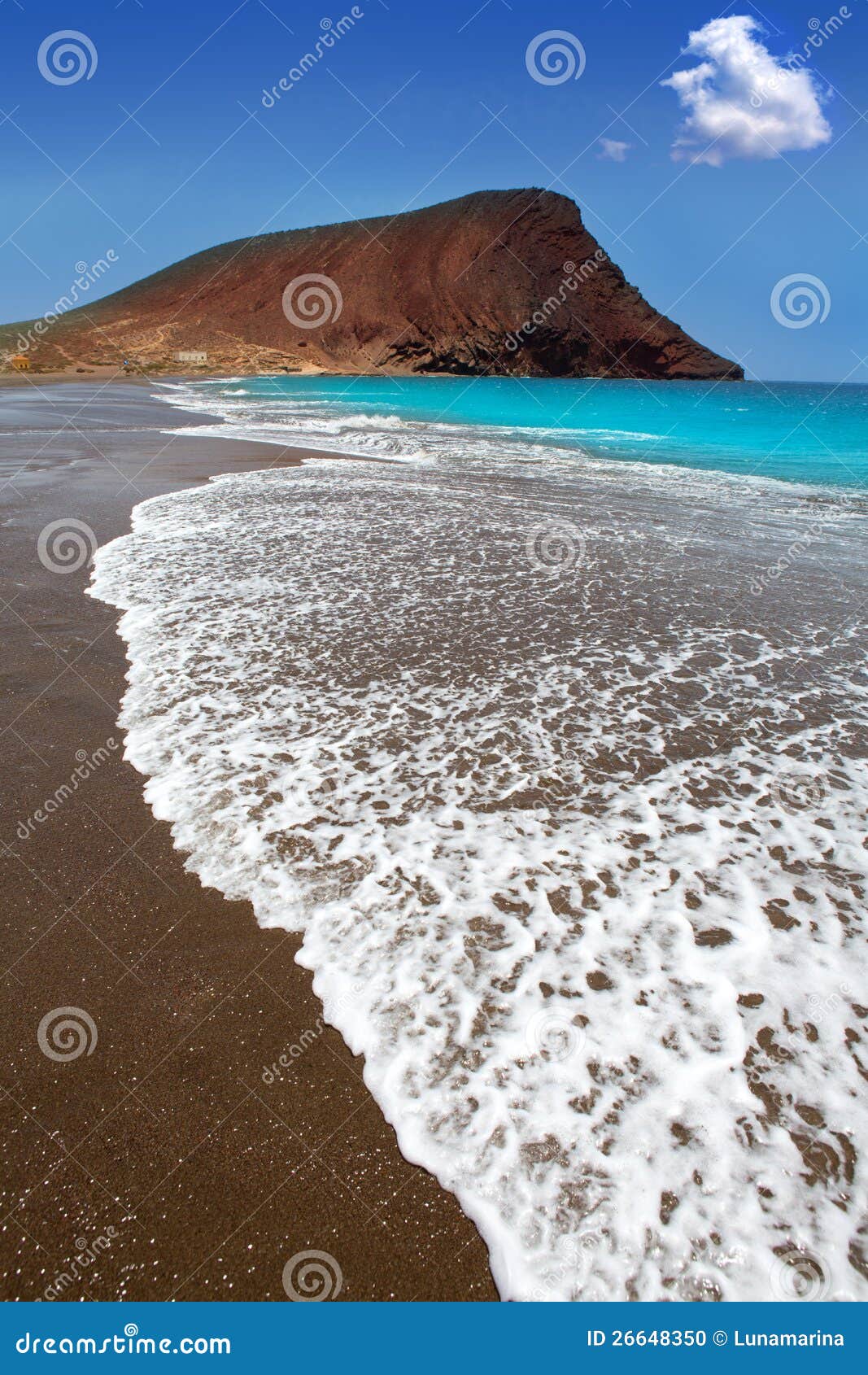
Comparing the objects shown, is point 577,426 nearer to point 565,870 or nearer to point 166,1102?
point 565,870

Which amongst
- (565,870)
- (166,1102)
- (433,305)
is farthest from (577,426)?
(433,305)

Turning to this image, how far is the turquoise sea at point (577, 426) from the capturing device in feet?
74.4

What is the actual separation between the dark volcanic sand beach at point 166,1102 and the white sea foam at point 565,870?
0.16 m

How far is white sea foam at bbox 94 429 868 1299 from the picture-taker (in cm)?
224

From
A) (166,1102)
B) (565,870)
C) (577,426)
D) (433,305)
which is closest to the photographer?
(166,1102)

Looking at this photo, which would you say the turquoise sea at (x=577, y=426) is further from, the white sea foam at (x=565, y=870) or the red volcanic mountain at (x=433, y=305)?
the red volcanic mountain at (x=433, y=305)

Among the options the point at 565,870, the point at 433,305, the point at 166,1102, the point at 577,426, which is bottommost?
the point at 166,1102

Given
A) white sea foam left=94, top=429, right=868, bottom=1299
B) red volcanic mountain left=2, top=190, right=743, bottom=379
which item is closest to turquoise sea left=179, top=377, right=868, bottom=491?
white sea foam left=94, top=429, right=868, bottom=1299

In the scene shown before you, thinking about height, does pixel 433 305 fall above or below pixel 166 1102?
above

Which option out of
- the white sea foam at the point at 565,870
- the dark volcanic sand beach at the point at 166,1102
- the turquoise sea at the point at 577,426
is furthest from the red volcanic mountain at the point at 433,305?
the dark volcanic sand beach at the point at 166,1102

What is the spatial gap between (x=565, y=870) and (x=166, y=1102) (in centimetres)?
200

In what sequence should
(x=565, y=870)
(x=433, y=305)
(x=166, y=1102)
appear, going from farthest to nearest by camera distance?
1. (x=433, y=305)
2. (x=565, y=870)
3. (x=166, y=1102)

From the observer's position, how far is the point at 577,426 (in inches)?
1359
